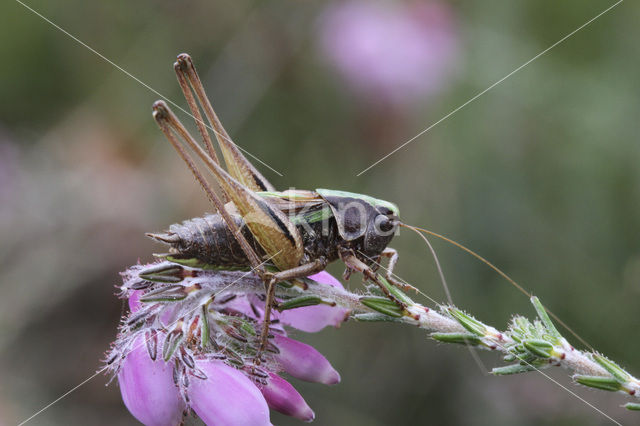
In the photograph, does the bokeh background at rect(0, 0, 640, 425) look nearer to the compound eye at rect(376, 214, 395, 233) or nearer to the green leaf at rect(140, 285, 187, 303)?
the compound eye at rect(376, 214, 395, 233)

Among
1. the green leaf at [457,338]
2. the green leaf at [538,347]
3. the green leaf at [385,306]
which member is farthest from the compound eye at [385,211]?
the green leaf at [538,347]

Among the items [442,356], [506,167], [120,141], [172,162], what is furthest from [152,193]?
[506,167]

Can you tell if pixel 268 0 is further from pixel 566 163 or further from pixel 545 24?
pixel 566 163

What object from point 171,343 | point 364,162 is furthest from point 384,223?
point 364,162

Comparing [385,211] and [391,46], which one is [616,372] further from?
[391,46]

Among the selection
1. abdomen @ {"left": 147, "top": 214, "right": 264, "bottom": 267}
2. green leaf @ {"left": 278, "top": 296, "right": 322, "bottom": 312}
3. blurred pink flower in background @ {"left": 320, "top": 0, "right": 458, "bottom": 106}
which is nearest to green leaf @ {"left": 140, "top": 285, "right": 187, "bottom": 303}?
abdomen @ {"left": 147, "top": 214, "right": 264, "bottom": 267}

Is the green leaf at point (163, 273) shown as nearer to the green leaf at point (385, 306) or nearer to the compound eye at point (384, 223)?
the green leaf at point (385, 306)
